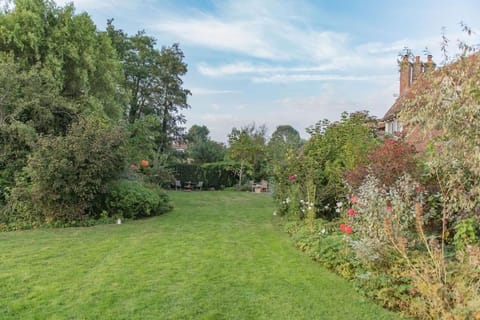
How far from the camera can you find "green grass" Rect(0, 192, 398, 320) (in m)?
3.88

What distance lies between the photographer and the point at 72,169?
29.8 feet

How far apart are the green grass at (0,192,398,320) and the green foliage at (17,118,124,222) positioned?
1.15 m

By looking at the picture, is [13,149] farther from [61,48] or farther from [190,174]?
[190,174]

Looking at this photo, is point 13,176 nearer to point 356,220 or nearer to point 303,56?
point 356,220

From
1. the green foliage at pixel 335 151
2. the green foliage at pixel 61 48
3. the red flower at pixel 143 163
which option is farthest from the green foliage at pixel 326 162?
the green foliage at pixel 61 48

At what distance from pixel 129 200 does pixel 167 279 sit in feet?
19.0

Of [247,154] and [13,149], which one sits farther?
[247,154]

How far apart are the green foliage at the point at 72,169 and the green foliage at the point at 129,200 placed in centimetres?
52

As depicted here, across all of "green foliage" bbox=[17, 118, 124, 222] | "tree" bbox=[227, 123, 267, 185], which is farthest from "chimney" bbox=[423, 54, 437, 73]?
"tree" bbox=[227, 123, 267, 185]

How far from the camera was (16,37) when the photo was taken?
13.1 metres

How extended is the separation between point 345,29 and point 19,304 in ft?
36.8

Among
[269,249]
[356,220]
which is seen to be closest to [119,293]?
[269,249]

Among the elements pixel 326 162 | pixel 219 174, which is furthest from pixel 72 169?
pixel 219 174

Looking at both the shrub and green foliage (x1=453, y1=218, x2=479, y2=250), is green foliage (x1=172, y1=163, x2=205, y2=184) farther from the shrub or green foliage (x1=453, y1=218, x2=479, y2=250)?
green foliage (x1=453, y1=218, x2=479, y2=250)
